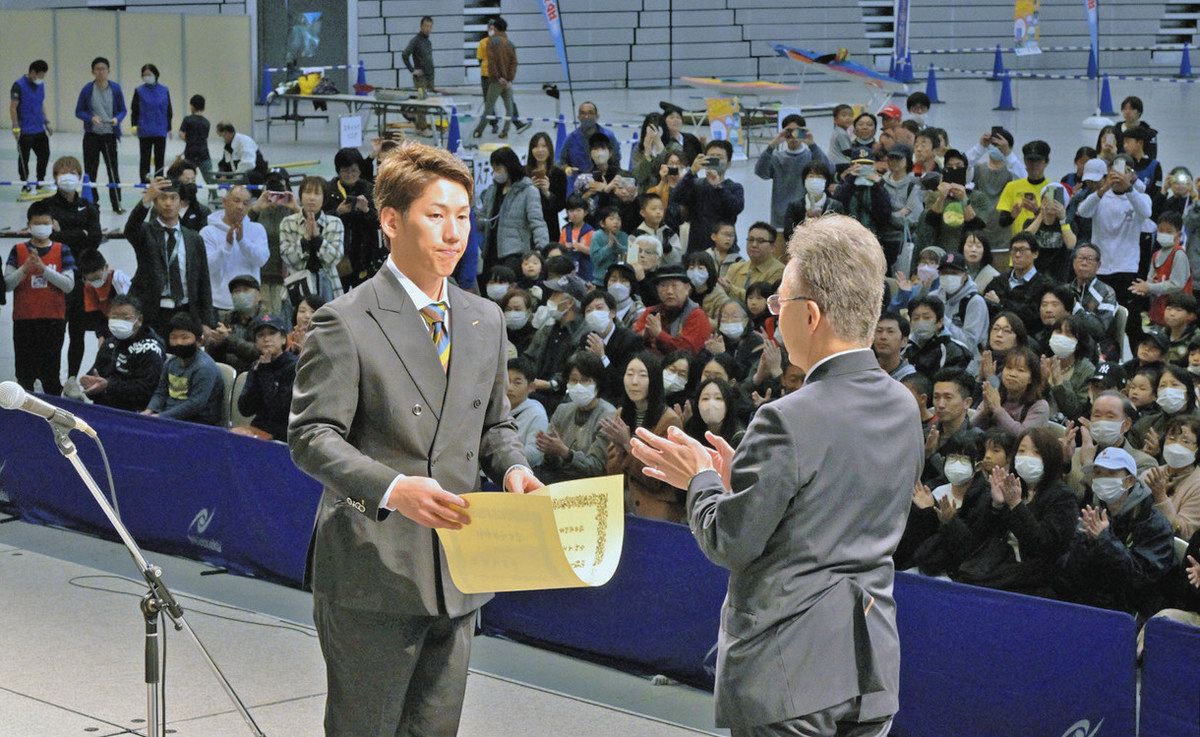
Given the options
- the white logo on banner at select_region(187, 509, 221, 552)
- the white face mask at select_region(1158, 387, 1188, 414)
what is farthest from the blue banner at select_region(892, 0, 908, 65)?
the white logo on banner at select_region(187, 509, 221, 552)

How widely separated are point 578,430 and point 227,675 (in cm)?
271

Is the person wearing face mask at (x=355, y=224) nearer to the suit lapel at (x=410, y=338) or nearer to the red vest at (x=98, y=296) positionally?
the red vest at (x=98, y=296)

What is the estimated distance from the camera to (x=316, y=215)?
1252 centimetres

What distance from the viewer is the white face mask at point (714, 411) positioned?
328 inches

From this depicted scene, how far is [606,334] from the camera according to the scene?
10.9 meters

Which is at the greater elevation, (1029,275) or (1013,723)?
(1029,275)

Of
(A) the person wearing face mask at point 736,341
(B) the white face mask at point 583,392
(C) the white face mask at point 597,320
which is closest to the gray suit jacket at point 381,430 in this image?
(B) the white face mask at point 583,392

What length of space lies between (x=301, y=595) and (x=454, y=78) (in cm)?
2424

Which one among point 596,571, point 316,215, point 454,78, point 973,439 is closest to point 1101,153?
point 316,215

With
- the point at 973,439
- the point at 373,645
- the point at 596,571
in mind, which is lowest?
the point at 973,439

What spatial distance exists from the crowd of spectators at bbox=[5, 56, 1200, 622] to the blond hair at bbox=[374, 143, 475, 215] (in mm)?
3965

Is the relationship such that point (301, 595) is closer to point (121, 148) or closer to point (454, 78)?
point (121, 148)

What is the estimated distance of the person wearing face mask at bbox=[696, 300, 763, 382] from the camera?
1020 centimetres

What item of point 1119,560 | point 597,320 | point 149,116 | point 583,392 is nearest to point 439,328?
point 1119,560
